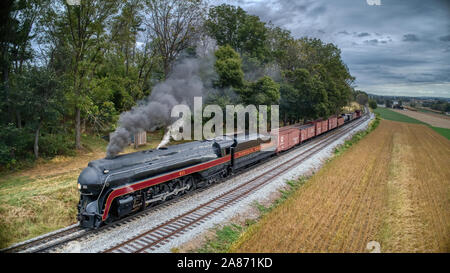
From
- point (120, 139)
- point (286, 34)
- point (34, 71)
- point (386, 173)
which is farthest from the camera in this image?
point (286, 34)

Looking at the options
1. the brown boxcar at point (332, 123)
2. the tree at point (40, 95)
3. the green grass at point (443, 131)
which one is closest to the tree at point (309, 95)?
the brown boxcar at point (332, 123)

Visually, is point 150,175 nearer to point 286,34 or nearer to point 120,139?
point 120,139

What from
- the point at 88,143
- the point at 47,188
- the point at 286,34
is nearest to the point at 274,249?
the point at 47,188

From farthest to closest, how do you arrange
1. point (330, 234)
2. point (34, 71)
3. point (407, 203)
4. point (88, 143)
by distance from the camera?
point (88, 143)
point (34, 71)
point (407, 203)
point (330, 234)

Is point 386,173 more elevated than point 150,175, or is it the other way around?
point 150,175

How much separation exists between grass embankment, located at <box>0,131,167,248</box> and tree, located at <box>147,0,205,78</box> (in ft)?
47.3

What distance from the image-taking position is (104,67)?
31.7m

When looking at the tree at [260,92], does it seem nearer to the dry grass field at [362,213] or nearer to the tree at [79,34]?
the dry grass field at [362,213]

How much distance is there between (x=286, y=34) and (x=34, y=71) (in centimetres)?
3976

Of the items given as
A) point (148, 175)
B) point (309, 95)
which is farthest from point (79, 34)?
point (309, 95)

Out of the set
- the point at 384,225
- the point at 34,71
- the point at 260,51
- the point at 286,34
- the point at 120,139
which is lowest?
the point at 384,225

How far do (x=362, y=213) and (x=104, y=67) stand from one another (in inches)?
1207

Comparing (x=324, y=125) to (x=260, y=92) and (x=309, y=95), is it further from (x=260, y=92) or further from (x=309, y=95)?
(x=260, y=92)

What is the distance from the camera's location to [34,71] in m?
17.6
